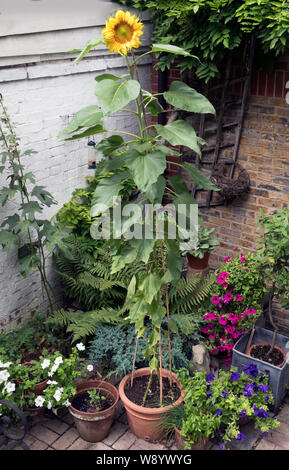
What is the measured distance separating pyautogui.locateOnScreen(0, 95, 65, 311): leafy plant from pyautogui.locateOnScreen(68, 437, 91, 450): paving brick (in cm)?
140

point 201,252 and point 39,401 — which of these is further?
point 201,252

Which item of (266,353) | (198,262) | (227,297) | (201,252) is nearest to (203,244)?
(201,252)

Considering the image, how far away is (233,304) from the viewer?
4.46 m

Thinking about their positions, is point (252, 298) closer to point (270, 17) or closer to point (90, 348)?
point (90, 348)

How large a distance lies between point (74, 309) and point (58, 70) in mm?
2305

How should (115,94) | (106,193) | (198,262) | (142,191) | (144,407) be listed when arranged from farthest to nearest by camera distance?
(198,262) → (144,407) → (106,193) → (142,191) → (115,94)

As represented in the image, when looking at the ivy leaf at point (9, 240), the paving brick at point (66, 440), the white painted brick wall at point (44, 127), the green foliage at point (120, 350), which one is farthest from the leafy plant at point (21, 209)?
the paving brick at point (66, 440)

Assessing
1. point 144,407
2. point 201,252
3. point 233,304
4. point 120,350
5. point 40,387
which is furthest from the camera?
point 201,252

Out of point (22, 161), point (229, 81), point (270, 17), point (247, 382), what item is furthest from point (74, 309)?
point (270, 17)

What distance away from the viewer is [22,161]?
4273 millimetres

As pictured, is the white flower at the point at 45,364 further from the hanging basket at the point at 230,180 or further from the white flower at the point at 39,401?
the hanging basket at the point at 230,180

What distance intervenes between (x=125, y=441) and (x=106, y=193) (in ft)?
6.38

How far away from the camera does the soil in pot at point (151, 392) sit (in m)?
3.75

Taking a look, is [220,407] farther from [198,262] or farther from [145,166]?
[145,166]
